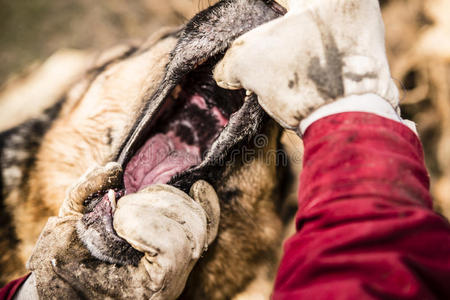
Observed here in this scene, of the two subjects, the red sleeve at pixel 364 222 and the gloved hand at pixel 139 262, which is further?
the gloved hand at pixel 139 262

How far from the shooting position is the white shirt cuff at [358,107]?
81 cm

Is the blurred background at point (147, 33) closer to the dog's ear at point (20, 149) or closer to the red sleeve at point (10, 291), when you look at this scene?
the dog's ear at point (20, 149)

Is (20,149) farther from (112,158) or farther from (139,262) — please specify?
(139,262)

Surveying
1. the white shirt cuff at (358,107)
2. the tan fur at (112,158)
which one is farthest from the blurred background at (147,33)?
the white shirt cuff at (358,107)

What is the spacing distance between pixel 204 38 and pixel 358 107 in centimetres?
61

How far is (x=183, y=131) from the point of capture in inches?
61.3

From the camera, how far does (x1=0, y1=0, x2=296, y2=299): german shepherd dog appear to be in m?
1.29

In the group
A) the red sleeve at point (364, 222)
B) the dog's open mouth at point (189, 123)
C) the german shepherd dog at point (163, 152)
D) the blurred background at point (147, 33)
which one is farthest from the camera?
the blurred background at point (147, 33)

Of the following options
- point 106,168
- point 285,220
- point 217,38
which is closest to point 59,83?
point 106,168

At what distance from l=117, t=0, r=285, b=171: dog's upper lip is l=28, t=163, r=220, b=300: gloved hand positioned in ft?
1.27

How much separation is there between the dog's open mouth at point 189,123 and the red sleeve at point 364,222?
42cm

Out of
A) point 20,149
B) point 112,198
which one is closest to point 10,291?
point 112,198

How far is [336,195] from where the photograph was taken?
71cm

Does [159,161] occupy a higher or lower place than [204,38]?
lower
